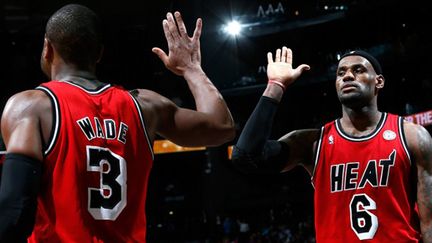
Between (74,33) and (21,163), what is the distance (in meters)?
0.59

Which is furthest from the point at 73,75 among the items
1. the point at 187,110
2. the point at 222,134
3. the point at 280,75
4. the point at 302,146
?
the point at 302,146

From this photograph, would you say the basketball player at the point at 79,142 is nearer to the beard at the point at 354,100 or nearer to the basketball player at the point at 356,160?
the basketball player at the point at 356,160

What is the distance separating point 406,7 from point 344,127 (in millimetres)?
19781

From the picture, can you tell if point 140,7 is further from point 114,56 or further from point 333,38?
point 333,38

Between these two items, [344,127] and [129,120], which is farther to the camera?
[344,127]

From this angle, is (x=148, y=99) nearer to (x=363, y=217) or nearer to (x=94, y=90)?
(x=94, y=90)

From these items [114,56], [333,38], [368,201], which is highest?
[333,38]

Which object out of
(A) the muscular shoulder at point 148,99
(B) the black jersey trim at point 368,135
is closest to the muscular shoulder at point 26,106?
(A) the muscular shoulder at point 148,99

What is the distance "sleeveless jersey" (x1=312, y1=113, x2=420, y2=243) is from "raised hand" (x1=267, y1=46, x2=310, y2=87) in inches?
22.7

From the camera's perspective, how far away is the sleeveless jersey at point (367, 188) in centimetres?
368

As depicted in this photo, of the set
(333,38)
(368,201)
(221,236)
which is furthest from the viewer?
(333,38)

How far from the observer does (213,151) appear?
27219 mm

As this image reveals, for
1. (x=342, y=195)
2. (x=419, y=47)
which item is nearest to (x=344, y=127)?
(x=342, y=195)

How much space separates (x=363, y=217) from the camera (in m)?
3.72
